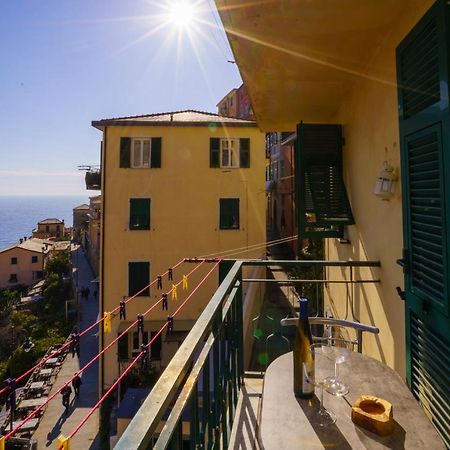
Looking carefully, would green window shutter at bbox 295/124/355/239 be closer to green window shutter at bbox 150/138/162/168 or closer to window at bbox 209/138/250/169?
window at bbox 209/138/250/169

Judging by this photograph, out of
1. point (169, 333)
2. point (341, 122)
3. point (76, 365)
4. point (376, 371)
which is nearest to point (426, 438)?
point (376, 371)

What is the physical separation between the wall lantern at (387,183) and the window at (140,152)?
1164cm

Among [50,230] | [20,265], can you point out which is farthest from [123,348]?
[50,230]

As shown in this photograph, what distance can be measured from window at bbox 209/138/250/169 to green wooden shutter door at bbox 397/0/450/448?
11503 millimetres

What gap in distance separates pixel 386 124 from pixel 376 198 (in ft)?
2.21

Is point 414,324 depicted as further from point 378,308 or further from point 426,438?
point 426,438

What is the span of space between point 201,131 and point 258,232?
4719mm

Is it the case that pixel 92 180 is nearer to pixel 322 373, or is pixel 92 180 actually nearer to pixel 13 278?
pixel 322 373

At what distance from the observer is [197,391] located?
1010mm

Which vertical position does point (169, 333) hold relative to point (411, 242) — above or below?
below

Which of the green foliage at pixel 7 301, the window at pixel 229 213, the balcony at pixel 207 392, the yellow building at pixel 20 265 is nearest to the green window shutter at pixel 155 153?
the window at pixel 229 213

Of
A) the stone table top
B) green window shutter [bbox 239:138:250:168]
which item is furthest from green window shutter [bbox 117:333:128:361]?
the stone table top

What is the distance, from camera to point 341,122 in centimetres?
423

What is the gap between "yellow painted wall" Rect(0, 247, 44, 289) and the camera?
38.5 meters
